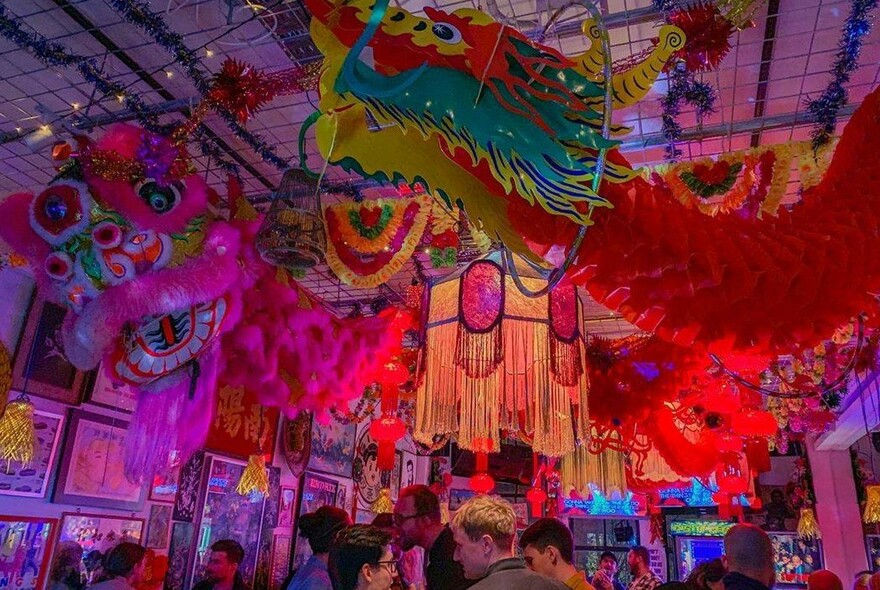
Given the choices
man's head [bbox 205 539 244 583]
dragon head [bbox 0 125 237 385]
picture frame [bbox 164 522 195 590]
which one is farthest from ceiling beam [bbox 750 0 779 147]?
picture frame [bbox 164 522 195 590]

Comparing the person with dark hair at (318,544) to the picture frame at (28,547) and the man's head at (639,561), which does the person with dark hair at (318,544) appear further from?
the man's head at (639,561)

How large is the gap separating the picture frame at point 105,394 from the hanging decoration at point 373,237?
5.17 ft

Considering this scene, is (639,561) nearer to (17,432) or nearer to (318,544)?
(318,544)

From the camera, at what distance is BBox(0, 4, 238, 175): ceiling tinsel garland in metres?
3.31

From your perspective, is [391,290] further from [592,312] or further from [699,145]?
[699,145]

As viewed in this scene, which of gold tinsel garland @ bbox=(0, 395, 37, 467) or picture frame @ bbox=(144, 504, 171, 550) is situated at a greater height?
gold tinsel garland @ bbox=(0, 395, 37, 467)

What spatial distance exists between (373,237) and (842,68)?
2.64 m

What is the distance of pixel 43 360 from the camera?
3465 mm

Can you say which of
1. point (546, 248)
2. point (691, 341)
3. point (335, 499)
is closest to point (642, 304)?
point (691, 341)

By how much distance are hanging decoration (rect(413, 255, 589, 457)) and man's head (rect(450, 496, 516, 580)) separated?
1.73 feet

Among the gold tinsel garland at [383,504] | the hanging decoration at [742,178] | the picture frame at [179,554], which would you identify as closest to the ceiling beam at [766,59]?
the hanging decoration at [742,178]

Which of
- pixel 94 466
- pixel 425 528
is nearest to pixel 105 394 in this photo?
pixel 94 466

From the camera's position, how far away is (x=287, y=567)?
239 inches

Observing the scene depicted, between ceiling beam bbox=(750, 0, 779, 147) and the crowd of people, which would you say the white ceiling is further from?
the crowd of people
